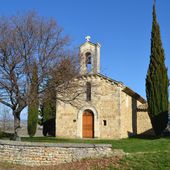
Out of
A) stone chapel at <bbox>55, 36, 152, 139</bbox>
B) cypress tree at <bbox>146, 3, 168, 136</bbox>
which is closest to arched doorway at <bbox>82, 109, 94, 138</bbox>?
stone chapel at <bbox>55, 36, 152, 139</bbox>

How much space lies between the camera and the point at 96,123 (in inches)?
1270

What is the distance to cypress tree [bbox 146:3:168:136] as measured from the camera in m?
29.8

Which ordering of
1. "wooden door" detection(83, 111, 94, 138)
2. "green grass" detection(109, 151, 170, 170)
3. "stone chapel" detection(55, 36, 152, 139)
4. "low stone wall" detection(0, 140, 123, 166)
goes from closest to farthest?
"green grass" detection(109, 151, 170, 170)
"low stone wall" detection(0, 140, 123, 166)
"stone chapel" detection(55, 36, 152, 139)
"wooden door" detection(83, 111, 94, 138)

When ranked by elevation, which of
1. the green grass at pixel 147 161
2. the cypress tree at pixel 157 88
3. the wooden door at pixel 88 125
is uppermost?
the cypress tree at pixel 157 88

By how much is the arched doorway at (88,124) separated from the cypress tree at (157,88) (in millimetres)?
5700

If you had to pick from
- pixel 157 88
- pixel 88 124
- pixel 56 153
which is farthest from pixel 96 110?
pixel 56 153

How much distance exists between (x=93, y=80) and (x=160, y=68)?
607cm

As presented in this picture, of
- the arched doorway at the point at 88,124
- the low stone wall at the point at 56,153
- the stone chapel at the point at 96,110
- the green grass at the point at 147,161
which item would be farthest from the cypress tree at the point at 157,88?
the low stone wall at the point at 56,153

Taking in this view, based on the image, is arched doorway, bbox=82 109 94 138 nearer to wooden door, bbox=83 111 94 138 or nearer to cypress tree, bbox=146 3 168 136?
wooden door, bbox=83 111 94 138

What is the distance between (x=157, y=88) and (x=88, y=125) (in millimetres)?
7323

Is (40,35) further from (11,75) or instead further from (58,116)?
(58,116)

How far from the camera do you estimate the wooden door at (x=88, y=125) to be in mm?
32484

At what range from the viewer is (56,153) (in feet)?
53.2

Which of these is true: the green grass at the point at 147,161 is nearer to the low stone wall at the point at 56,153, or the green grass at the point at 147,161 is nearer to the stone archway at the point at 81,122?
the low stone wall at the point at 56,153
